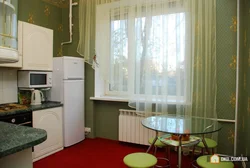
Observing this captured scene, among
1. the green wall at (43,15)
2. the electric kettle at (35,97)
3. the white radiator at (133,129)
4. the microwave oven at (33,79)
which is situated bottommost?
the white radiator at (133,129)

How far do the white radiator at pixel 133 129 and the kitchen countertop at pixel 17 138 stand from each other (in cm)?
207

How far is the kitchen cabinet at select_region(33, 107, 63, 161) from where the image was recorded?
2.75 metres

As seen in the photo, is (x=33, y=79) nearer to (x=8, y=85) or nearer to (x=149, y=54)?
(x=8, y=85)

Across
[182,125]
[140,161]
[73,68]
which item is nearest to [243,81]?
[182,125]

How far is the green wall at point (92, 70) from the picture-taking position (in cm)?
262

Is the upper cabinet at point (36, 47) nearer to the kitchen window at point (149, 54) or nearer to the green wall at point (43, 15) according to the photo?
the green wall at point (43, 15)

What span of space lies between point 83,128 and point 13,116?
55.2 inches

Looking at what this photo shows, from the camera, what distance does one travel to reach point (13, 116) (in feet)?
7.89

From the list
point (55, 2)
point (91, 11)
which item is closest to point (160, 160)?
point (91, 11)

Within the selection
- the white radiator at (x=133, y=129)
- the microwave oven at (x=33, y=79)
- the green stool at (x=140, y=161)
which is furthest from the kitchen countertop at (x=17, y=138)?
the white radiator at (x=133, y=129)

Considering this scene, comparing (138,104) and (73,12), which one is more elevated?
(73,12)

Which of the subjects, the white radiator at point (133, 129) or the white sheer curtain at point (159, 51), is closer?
the white sheer curtain at point (159, 51)

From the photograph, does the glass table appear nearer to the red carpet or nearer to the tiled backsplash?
the red carpet

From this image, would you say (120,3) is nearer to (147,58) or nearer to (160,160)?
(147,58)
